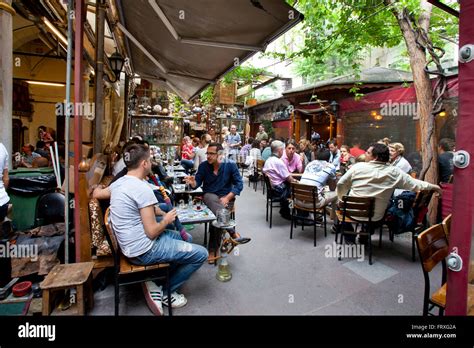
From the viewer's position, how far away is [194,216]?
10.9 ft

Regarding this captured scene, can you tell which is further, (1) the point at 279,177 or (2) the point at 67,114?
(1) the point at 279,177

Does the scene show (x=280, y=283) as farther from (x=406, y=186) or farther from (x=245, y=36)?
(x=245, y=36)

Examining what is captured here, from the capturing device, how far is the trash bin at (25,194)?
3.49 m

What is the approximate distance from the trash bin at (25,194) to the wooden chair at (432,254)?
4308 mm

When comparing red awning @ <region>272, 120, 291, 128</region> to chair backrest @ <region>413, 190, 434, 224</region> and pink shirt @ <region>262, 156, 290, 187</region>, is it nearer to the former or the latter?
pink shirt @ <region>262, 156, 290, 187</region>

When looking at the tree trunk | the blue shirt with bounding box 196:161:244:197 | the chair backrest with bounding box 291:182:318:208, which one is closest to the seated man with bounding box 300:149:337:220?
the chair backrest with bounding box 291:182:318:208

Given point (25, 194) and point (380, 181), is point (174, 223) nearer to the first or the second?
point (25, 194)

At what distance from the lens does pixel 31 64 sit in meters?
8.55

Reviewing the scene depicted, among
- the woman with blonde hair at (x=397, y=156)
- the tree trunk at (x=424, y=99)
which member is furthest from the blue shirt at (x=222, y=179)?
the tree trunk at (x=424, y=99)

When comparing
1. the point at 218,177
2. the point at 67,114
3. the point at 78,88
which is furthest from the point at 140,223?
the point at 218,177

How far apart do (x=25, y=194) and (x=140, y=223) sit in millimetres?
2268
